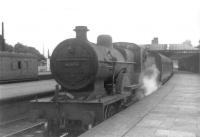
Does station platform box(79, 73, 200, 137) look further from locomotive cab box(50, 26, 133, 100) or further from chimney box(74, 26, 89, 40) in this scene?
chimney box(74, 26, 89, 40)

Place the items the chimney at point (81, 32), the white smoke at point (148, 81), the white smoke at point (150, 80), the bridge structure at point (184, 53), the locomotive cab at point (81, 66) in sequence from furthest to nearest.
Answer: the bridge structure at point (184, 53), the white smoke at point (150, 80), the white smoke at point (148, 81), the chimney at point (81, 32), the locomotive cab at point (81, 66)

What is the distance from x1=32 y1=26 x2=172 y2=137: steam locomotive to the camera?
812cm

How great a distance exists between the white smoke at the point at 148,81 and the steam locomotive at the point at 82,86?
10.4ft

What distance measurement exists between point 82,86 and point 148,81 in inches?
297

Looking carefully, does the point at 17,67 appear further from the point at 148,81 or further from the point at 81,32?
the point at 81,32

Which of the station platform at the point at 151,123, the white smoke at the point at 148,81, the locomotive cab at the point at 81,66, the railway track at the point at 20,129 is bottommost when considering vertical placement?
the railway track at the point at 20,129

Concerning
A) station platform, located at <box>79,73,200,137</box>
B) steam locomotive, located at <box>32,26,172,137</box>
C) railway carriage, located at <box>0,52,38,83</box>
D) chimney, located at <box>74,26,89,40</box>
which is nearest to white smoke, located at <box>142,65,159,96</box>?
station platform, located at <box>79,73,200,137</box>

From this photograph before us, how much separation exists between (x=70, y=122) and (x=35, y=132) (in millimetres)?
1997

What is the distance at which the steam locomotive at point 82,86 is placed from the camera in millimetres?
8125

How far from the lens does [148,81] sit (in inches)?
618

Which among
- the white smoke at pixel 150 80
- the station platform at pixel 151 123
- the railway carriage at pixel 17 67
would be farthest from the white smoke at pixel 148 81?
the railway carriage at pixel 17 67

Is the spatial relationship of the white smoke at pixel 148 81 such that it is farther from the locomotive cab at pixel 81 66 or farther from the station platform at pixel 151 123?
the locomotive cab at pixel 81 66

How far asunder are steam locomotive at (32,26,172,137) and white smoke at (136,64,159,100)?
10.4ft

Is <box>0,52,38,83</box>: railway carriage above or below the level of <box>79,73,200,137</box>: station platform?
above
